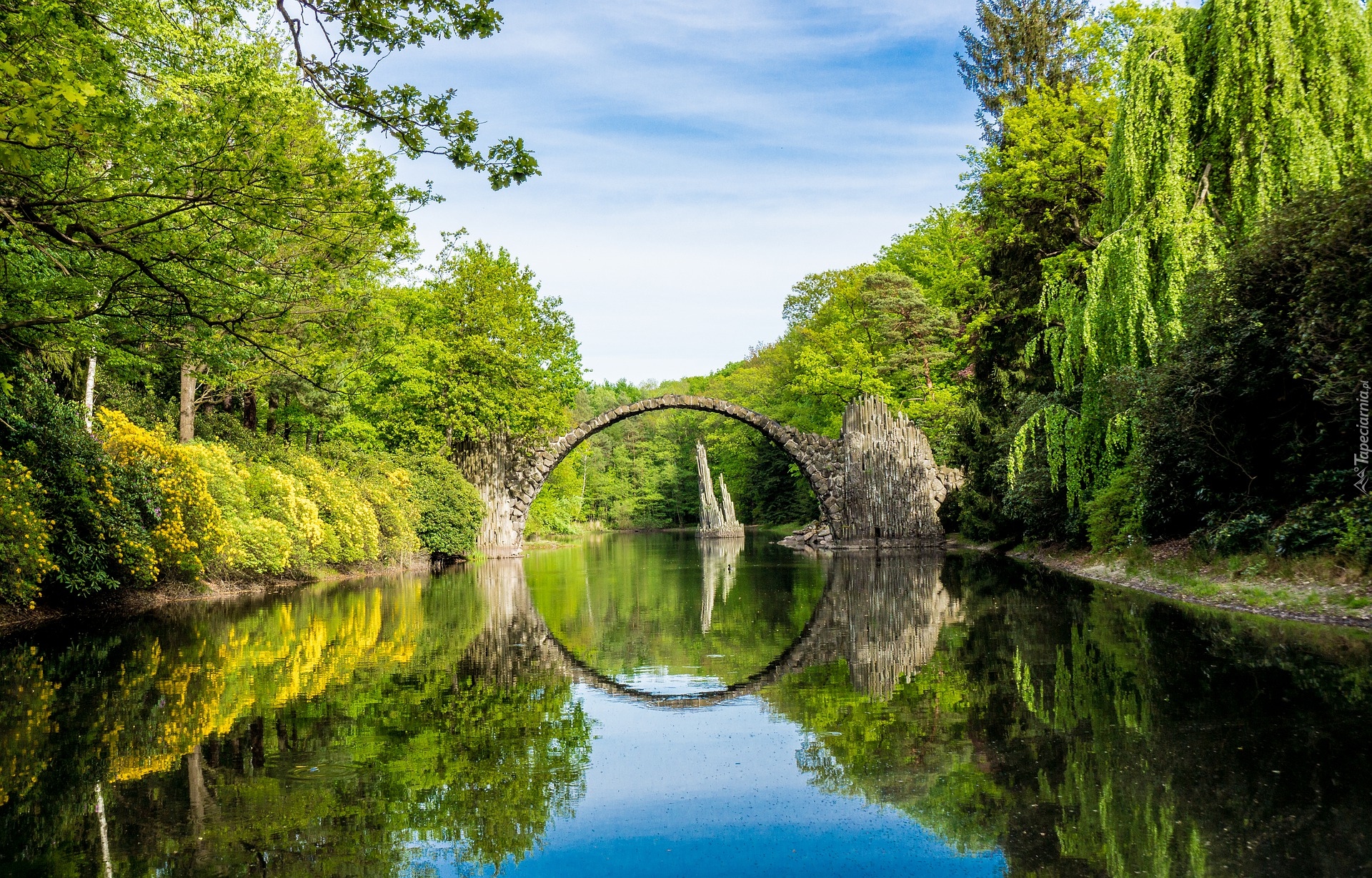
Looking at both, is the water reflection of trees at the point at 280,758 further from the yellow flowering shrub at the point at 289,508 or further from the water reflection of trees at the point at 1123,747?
the yellow flowering shrub at the point at 289,508

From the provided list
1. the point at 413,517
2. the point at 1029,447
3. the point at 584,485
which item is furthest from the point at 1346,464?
the point at 584,485

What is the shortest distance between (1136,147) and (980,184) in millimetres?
10112

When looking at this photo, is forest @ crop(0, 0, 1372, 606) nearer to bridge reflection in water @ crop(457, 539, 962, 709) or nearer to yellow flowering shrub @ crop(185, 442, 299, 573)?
yellow flowering shrub @ crop(185, 442, 299, 573)

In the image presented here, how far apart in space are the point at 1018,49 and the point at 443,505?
26.3 metres

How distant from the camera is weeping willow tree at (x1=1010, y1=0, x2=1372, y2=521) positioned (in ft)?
42.8

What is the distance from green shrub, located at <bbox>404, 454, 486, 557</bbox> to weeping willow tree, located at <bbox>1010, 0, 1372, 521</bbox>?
17.6 m

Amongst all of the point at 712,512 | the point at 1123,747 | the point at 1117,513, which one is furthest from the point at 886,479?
the point at 1123,747

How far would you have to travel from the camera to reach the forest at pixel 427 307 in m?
8.13

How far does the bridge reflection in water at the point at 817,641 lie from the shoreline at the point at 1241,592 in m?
2.83

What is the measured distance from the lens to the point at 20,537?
10.6m

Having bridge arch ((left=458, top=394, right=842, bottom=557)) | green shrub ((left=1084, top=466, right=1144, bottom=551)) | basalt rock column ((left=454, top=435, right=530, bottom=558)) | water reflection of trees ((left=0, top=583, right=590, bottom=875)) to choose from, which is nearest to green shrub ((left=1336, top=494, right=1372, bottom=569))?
green shrub ((left=1084, top=466, right=1144, bottom=551))

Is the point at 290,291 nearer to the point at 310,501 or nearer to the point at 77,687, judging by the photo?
the point at 77,687

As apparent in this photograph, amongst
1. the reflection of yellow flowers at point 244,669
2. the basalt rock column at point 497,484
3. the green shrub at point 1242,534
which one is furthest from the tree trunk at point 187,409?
the green shrub at point 1242,534

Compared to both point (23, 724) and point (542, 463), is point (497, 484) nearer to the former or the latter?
Result: point (542, 463)
